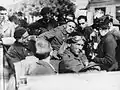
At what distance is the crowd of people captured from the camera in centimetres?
221

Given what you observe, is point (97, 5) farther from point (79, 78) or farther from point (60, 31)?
point (79, 78)

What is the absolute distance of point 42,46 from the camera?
222 centimetres

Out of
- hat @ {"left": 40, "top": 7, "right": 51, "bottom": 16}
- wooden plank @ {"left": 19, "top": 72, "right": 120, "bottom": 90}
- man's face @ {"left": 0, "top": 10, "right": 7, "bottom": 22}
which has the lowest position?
wooden plank @ {"left": 19, "top": 72, "right": 120, "bottom": 90}

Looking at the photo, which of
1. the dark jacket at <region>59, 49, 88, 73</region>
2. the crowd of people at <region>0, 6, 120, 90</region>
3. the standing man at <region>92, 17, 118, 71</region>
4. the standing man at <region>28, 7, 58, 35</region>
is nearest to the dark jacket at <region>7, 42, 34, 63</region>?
the crowd of people at <region>0, 6, 120, 90</region>

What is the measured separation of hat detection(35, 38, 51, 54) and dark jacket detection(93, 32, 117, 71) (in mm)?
388

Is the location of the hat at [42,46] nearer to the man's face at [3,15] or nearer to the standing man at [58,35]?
the standing man at [58,35]

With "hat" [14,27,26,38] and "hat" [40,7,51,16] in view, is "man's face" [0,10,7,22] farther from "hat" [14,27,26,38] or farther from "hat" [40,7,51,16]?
"hat" [40,7,51,16]

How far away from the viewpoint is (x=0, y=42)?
2.20 meters

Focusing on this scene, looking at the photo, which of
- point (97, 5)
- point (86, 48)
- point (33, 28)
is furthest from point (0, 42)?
point (97, 5)

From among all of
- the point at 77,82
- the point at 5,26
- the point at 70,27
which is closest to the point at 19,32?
the point at 5,26

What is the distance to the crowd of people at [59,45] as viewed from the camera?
Answer: 2205 mm

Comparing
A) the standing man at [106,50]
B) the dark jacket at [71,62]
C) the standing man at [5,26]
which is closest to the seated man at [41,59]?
the dark jacket at [71,62]

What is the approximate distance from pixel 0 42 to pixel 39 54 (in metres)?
0.31

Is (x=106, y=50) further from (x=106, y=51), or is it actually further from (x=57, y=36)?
(x=57, y=36)
